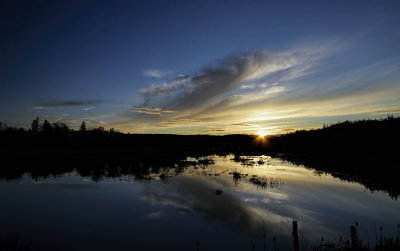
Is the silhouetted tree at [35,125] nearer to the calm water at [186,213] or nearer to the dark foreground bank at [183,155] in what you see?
the dark foreground bank at [183,155]

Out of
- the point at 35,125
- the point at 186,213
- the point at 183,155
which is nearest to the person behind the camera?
the point at 186,213

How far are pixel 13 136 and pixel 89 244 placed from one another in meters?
90.2

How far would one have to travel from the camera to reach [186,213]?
44.9 feet

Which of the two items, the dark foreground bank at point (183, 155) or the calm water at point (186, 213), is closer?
the calm water at point (186, 213)

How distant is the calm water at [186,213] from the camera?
10.2 metres

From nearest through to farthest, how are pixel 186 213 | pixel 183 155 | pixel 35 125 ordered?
pixel 186 213 → pixel 183 155 → pixel 35 125

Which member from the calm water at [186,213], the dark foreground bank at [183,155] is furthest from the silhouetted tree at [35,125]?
the calm water at [186,213]

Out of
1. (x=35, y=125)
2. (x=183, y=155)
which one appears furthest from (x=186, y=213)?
(x=35, y=125)

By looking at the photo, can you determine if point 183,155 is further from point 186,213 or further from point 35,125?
point 35,125

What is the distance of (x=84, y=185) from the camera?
21391 millimetres

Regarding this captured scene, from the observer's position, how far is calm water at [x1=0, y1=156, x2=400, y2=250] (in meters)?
10.2

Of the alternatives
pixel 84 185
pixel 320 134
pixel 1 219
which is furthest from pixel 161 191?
pixel 320 134

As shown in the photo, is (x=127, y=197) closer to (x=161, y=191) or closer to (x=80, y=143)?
(x=161, y=191)

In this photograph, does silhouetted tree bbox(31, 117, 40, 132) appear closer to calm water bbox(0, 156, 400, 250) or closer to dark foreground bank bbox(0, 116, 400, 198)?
dark foreground bank bbox(0, 116, 400, 198)
